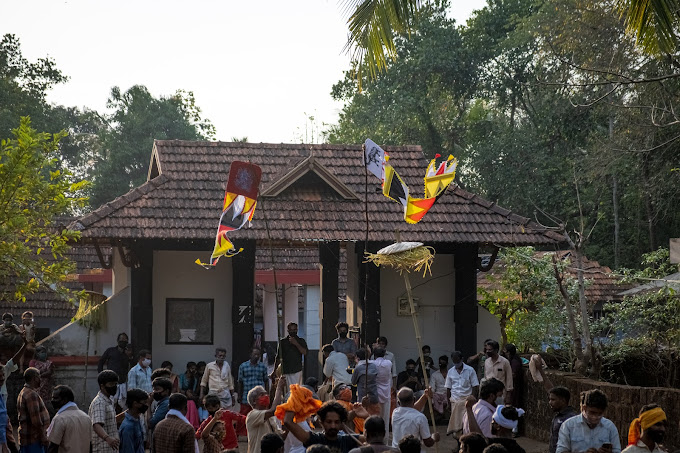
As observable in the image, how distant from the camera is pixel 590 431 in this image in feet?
29.3

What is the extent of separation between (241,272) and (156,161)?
3.67 m

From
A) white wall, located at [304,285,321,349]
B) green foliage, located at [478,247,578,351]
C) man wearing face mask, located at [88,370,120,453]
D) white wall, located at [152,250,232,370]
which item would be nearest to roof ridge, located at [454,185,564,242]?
green foliage, located at [478,247,578,351]

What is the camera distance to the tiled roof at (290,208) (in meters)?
18.4

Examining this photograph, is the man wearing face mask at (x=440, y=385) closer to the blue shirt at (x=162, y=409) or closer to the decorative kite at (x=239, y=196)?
the decorative kite at (x=239, y=196)

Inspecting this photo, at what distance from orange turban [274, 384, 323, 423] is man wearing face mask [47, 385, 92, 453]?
1892 mm

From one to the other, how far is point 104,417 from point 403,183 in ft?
17.8

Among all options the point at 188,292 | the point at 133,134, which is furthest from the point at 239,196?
the point at 133,134

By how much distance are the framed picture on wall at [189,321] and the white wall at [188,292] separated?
0.08 metres

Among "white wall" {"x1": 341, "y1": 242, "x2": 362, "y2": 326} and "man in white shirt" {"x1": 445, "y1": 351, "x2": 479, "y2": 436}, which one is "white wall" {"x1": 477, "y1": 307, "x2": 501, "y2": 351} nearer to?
"white wall" {"x1": 341, "y1": 242, "x2": 362, "y2": 326}

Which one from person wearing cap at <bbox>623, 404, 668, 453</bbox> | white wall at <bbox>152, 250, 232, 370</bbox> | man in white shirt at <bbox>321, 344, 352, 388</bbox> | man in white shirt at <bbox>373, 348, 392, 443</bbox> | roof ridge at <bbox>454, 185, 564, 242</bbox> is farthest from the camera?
roof ridge at <bbox>454, 185, 564, 242</bbox>

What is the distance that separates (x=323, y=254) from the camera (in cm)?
1945

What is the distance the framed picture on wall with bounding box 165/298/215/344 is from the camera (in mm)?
18938

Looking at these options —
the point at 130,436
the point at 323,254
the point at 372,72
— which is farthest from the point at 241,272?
the point at 130,436

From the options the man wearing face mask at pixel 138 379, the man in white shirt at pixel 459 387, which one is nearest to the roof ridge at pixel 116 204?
the man wearing face mask at pixel 138 379
